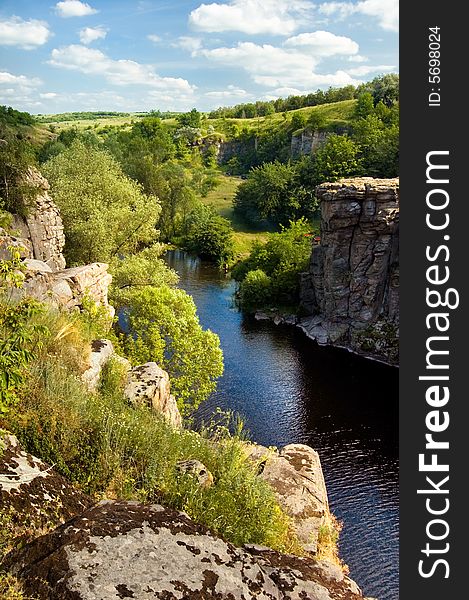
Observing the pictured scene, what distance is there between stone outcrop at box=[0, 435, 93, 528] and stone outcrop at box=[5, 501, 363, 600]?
47cm

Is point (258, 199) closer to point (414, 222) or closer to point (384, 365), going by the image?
point (384, 365)

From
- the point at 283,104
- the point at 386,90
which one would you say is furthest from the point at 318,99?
the point at 386,90

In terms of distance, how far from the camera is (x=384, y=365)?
37.6 meters

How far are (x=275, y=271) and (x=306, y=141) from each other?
48.6 metres

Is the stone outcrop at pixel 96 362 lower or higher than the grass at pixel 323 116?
lower

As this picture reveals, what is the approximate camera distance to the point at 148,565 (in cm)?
512

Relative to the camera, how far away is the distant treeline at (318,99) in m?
91.7

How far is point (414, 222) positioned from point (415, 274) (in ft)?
2.44

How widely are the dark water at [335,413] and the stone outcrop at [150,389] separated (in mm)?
9624

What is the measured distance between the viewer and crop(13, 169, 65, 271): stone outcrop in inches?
917

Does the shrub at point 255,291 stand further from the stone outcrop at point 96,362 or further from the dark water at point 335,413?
the stone outcrop at point 96,362

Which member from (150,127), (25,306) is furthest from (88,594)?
(150,127)

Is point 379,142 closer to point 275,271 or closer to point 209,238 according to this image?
point 209,238

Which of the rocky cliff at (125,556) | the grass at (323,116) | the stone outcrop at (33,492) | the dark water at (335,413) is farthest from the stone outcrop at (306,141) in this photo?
the rocky cliff at (125,556)
